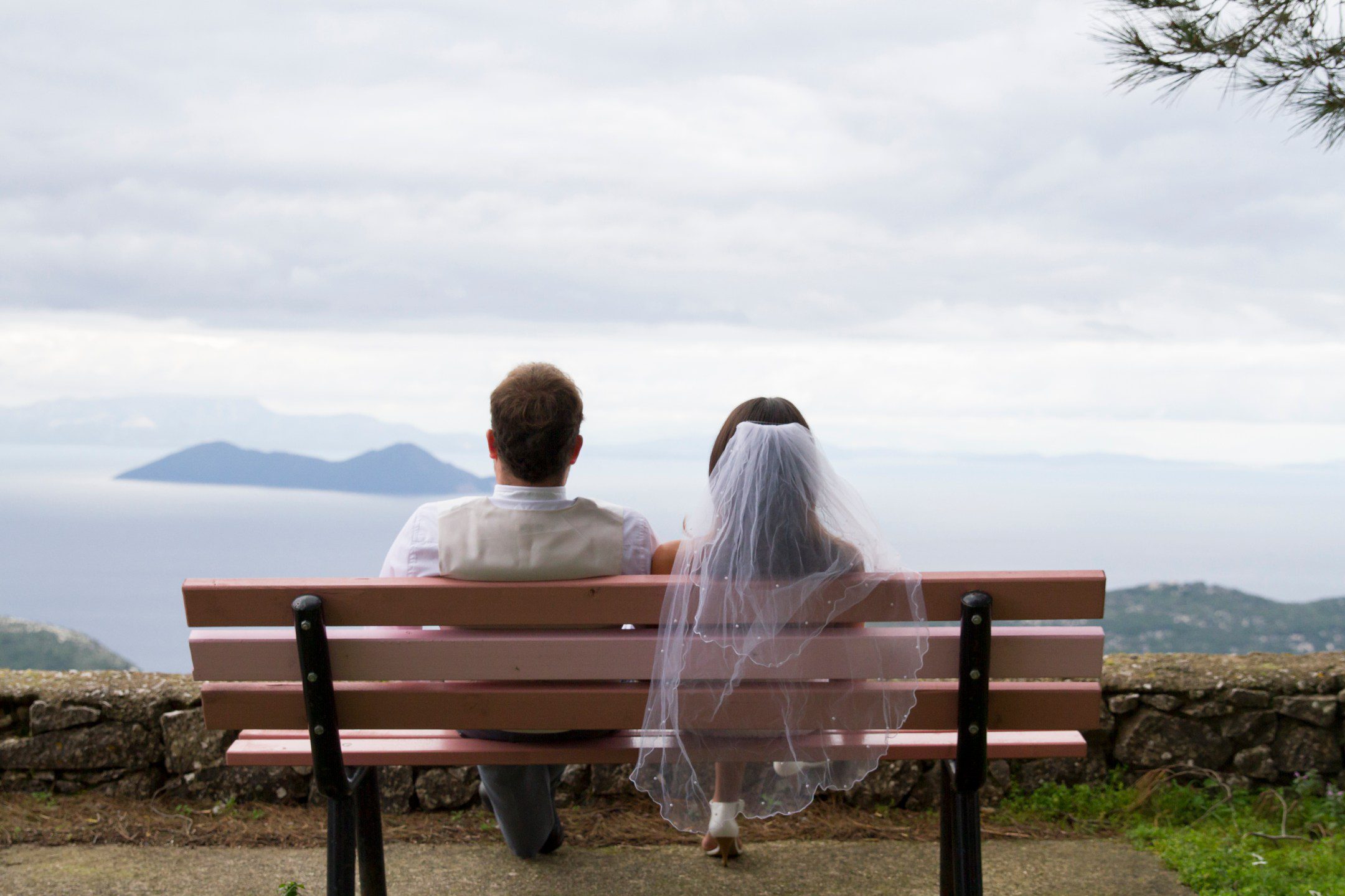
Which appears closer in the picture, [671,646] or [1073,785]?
[671,646]

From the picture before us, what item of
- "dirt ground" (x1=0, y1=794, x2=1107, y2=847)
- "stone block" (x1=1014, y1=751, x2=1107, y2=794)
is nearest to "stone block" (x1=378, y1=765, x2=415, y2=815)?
"dirt ground" (x1=0, y1=794, x2=1107, y2=847)

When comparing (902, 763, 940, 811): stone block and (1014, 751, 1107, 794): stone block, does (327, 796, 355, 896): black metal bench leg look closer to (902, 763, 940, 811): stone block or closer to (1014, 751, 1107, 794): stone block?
(902, 763, 940, 811): stone block

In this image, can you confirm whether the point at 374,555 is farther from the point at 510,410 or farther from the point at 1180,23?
the point at 1180,23

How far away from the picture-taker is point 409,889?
3043 mm

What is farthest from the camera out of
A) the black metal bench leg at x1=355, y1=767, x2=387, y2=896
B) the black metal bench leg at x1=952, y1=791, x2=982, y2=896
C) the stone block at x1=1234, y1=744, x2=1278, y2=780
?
the stone block at x1=1234, y1=744, x2=1278, y2=780

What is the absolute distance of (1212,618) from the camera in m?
14.1

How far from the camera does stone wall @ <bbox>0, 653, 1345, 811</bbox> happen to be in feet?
12.0

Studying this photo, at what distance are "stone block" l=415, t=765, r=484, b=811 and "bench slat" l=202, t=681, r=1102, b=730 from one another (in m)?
1.24

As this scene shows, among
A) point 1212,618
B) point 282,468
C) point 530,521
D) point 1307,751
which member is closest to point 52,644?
point 530,521

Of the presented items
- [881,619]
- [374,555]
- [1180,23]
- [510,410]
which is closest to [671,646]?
[881,619]

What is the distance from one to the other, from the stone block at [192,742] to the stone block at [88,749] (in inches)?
3.1

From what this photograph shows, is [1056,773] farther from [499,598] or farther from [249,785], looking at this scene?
[249,785]

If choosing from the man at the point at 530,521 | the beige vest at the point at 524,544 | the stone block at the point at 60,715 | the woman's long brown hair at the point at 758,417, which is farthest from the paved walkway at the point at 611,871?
the woman's long brown hair at the point at 758,417

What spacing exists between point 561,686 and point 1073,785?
7.31 ft
